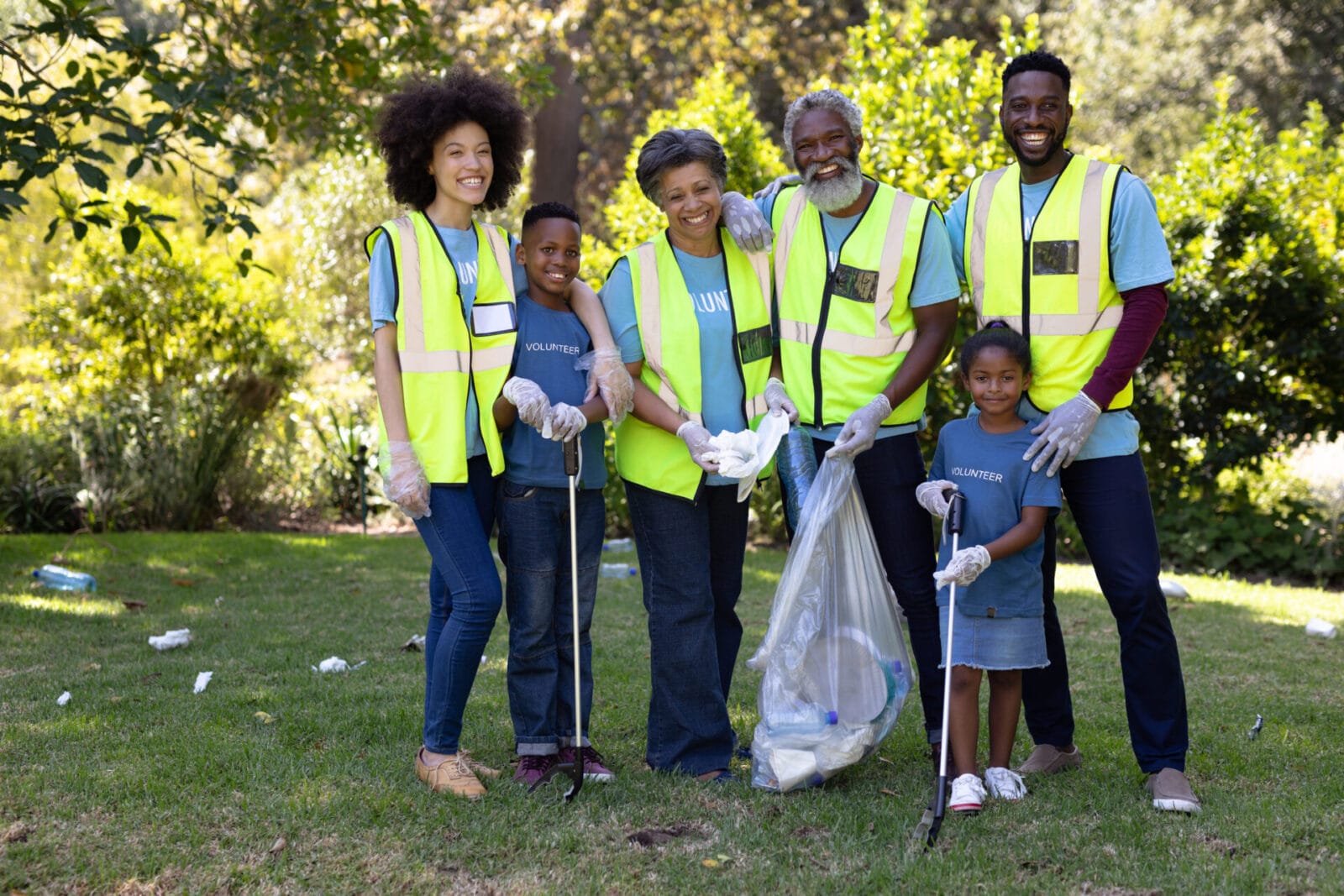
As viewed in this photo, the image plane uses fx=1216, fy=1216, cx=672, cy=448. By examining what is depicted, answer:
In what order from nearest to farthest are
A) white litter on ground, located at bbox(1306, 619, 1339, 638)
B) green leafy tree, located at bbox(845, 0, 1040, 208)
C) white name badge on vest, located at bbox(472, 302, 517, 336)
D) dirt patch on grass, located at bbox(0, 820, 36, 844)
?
dirt patch on grass, located at bbox(0, 820, 36, 844), white name badge on vest, located at bbox(472, 302, 517, 336), white litter on ground, located at bbox(1306, 619, 1339, 638), green leafy tree, located at bbox(845, 0, 1040, 208)

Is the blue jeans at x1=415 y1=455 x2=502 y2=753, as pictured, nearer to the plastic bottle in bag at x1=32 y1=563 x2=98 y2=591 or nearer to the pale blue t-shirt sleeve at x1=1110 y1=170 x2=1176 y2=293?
the pale blue t-shirt sleeve at x1=1110 y1=170 x2=1176 y2=293

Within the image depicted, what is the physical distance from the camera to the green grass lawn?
291 centimetres

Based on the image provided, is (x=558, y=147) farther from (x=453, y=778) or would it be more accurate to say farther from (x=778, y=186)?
(x=453, y=778)

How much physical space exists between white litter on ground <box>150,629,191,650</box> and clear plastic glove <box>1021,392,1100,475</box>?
3.89 meters

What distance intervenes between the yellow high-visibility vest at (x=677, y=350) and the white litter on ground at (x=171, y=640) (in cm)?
278

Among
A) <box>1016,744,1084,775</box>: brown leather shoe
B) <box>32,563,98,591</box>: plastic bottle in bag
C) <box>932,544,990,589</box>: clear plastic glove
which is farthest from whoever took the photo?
<box>32,563,98,591</box>: plastic bottle in bag

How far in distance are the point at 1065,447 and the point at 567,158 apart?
35.3 ft

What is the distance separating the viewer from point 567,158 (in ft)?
43.8

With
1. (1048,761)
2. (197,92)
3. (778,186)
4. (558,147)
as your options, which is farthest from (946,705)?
(558,147)

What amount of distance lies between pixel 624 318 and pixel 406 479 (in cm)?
82

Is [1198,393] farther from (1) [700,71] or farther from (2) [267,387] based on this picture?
(1) [700,71]

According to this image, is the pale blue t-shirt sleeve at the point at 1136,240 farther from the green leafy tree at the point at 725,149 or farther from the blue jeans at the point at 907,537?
the green leafy tree at the point at 725,149

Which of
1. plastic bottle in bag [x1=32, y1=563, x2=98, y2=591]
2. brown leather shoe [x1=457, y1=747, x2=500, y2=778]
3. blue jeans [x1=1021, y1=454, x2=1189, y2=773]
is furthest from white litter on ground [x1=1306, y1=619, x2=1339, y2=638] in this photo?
plastic bottle in bag [x1=32, y1=563, x2=98, y2=591]

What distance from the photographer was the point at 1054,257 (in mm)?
3445
